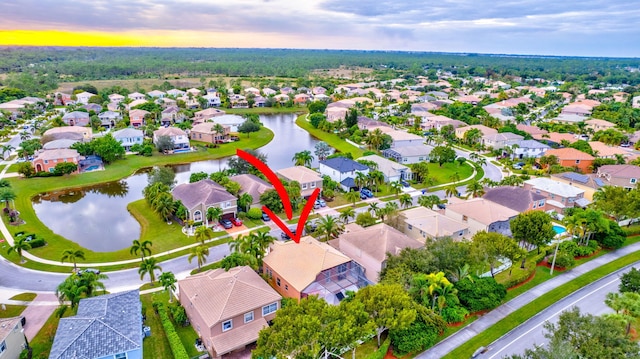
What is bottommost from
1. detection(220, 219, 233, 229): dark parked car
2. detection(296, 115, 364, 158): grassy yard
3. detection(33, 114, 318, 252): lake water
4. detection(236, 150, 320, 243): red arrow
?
detection(33, 114, 318, 252): lake water

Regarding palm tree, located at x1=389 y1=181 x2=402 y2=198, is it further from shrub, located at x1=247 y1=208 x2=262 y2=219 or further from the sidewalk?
the sidewalk

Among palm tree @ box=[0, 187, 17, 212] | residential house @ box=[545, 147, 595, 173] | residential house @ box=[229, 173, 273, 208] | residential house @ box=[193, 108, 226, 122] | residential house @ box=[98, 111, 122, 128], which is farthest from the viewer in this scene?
residential house @ box=[193, 108, 226, 122]

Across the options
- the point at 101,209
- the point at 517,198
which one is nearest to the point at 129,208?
the point at 101,209

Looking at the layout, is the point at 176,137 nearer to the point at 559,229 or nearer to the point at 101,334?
the point at 101,334

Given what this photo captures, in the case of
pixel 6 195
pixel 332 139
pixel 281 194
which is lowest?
pixel 332 139

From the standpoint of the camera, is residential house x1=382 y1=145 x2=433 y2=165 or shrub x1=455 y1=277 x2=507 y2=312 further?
residential house x1=382 y1=145 x2=433 y2=165

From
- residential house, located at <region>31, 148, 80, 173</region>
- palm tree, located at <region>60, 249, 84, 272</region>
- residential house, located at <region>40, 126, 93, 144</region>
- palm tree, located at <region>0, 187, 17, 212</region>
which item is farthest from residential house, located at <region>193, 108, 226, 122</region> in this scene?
palm tree, located at <region>60, 249, 84, 272</region>

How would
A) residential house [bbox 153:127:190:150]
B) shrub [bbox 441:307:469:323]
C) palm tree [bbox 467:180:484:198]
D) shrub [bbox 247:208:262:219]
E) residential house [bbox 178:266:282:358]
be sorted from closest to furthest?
1. residential house [bbox 178:266:282:358]
2. shrub [bbox 441:307:469:323]
3. shrub [bbox 247:208:262:219]
4. palm tree [bbox 467:180:484:198]
5. residential house [bbox 153:127:190:150]
